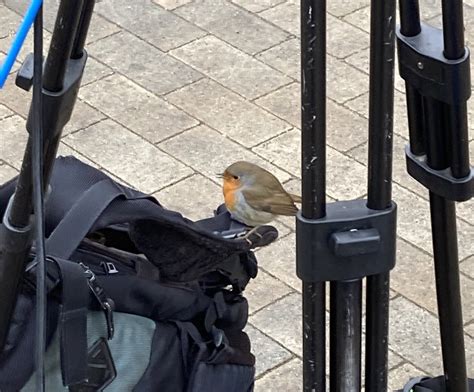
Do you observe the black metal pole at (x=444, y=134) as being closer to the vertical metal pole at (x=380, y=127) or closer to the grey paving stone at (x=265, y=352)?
the vertical metal pole at (x=380, y=127)

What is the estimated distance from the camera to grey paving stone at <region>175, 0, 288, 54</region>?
3.81 m

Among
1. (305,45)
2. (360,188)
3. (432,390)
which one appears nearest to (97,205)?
(432,390)

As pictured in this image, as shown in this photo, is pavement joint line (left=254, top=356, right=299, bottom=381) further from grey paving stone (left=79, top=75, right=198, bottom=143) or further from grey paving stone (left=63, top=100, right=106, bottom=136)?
grey paving stone (left=63, top=100, right=106, bottom=136)

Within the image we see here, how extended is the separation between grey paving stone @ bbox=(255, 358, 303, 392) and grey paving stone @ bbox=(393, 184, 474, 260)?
0.55 meters

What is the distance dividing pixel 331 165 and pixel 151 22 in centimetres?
93

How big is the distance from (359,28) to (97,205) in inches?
97.5

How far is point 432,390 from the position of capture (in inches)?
A: 56.6

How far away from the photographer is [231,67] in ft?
12.1

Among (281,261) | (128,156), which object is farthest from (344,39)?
(281,261)

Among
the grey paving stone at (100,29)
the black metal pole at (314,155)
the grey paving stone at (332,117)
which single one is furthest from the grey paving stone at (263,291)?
the black metal pole at (314,155)

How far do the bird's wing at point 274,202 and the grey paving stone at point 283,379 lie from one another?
1.22ft

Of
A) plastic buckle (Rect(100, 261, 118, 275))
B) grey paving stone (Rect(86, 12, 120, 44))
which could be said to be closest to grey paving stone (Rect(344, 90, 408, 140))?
grey paving stone (Rect(86, 12, 120, 44))

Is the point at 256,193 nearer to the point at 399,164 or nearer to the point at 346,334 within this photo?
the point at 399,164

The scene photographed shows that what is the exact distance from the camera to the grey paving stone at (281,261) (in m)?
2.94
